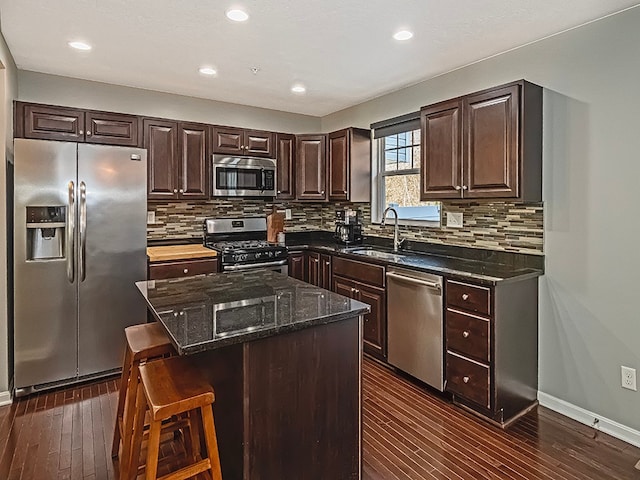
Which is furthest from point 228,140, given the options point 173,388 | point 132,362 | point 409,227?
point 173,388

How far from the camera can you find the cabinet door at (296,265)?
14.4ft

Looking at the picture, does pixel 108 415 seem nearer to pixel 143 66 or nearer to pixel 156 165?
pixel 156 165

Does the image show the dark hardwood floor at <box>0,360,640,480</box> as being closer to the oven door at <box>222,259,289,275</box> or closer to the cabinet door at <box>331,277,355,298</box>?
the cabinet door at <box>331,277,355,298</box>

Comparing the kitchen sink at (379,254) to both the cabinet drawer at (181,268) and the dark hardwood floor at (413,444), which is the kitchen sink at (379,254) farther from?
the cabinet drawer at (181,268)

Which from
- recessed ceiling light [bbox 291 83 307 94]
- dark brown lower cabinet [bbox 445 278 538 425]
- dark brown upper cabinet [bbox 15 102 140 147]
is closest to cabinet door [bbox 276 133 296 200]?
recessed ceiling light [bbox 291 83 307 94]

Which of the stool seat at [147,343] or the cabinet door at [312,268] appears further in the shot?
the cabinet door at [312,268]

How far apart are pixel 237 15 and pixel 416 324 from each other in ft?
8.02

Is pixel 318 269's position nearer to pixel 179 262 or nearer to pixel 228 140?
pixel 179 262

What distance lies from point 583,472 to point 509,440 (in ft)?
1.26

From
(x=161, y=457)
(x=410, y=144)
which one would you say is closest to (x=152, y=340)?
(x=161, y=457)

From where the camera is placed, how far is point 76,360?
10.3 feet

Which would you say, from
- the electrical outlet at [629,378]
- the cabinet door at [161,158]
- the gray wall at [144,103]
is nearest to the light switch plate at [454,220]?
the electrical outlet at [629,378]

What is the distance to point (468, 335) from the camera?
8.87ft

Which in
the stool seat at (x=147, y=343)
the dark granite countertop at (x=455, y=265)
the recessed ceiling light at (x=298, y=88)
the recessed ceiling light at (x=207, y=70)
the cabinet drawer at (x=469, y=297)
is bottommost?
the stool seat at (x=147, y=343)
